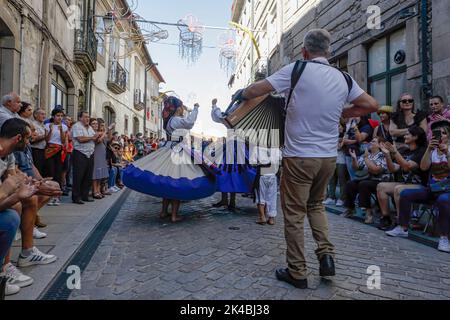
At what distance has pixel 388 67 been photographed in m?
8.34

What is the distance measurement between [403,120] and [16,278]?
5.53 metres

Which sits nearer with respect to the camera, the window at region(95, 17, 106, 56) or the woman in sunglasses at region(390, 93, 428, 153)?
the woman in sunglasses at region(390, 93, 428, 153)

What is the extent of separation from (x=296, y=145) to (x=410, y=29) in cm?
635

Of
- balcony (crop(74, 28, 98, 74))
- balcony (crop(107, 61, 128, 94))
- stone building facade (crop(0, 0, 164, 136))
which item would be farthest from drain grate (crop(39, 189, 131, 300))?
balcony (crop(107, 61, 128, 94))

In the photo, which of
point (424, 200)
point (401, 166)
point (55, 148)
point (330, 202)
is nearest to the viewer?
point (424, 200)

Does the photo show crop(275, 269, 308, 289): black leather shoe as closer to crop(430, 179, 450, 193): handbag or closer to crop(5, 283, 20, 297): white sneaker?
crop(5, 283, 20, 297): white sneaker

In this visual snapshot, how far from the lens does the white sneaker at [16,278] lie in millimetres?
2523

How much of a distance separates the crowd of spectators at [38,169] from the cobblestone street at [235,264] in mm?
596

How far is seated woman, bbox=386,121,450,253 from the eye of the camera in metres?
3.79

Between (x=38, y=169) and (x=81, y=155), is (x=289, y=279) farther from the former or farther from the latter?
(x=38, y=169)

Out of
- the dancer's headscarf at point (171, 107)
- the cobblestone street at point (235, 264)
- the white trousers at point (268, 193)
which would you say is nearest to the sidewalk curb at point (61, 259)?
the cobblestone street at point (235, 264)

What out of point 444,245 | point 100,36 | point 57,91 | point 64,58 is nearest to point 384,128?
point 444,245

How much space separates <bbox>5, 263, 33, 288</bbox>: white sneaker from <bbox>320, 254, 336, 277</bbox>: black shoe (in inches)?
90.8
